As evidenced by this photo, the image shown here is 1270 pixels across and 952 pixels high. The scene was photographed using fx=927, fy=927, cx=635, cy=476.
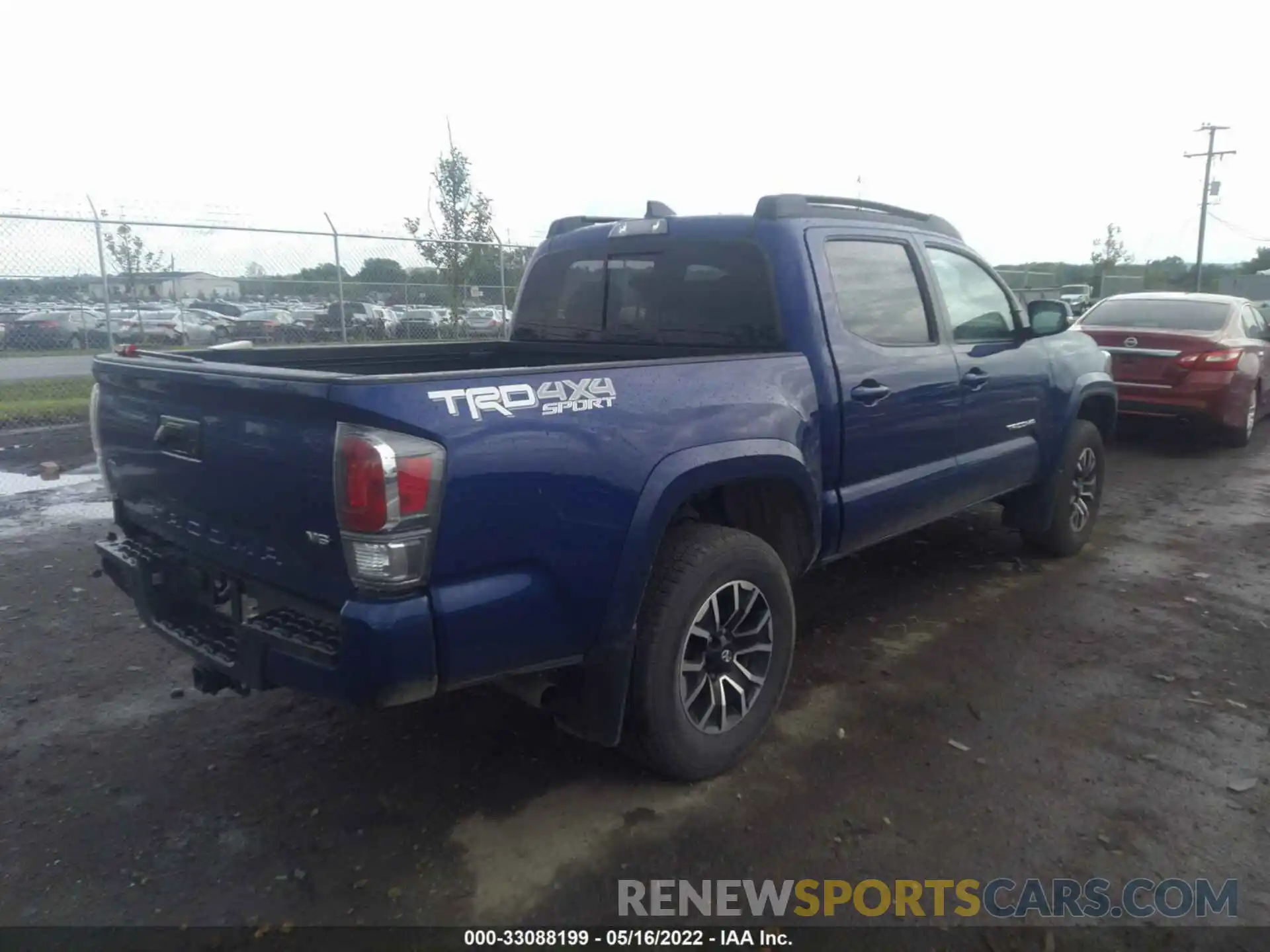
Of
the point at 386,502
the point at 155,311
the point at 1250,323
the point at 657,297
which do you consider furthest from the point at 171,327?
the point at 1250,323

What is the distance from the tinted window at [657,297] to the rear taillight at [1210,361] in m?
7.03

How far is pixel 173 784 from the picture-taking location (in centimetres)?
328

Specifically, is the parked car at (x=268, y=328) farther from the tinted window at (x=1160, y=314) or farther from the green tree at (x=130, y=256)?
the tinted window at (x=1160, y=314)

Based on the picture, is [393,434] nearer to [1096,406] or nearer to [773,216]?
[773,216]

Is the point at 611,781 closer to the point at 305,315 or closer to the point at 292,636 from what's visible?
the point at 292,636

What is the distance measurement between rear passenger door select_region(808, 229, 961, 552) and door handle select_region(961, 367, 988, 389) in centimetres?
10

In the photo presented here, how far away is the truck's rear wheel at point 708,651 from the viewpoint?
3068 mm

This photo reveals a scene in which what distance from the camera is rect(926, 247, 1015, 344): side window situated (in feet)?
15.4

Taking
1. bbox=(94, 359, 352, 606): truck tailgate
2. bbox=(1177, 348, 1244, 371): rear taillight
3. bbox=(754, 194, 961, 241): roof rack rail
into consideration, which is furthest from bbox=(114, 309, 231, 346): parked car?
bbox=(1177, 348, 1244, 371): rear taillight

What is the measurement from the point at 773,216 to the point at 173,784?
10.3 ft

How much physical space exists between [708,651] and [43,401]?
10468mm

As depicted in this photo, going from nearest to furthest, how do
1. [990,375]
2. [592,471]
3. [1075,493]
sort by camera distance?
[592,471], [990,375], [1075,493]

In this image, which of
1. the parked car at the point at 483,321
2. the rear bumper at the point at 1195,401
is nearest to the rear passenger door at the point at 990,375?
the rear bumper at the point at 1195,401

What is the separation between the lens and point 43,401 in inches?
425
